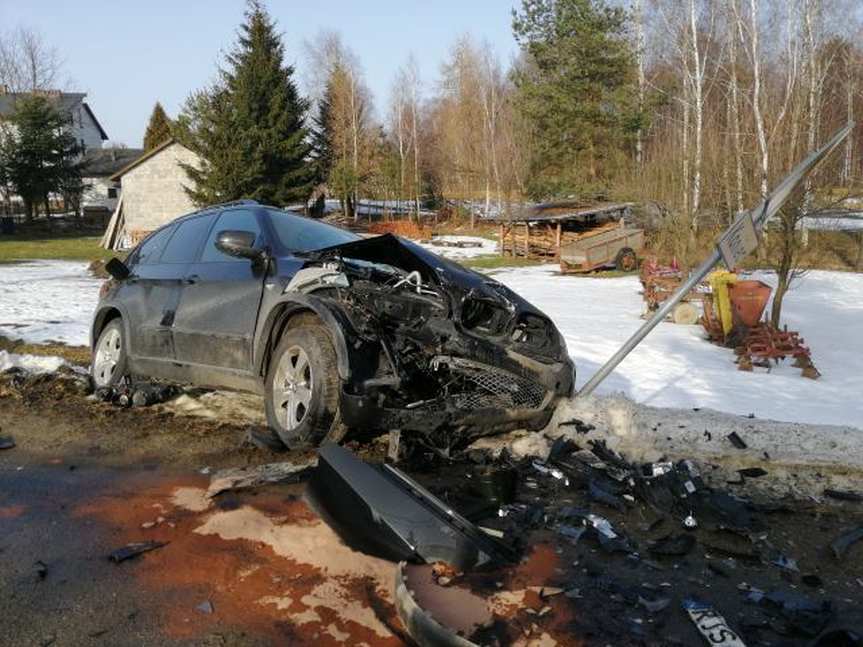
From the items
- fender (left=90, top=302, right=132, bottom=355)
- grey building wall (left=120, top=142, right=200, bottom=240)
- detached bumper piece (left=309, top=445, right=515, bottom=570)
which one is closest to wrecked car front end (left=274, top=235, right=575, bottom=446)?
detached bumper piece (left=309, top=445, right=515, bottom=570)

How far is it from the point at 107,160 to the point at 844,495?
7202cm

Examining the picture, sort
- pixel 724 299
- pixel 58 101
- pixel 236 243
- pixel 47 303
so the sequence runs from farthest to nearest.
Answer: pixel 58 101, pixel 47 303, pixel 724 299, pixel 236 243

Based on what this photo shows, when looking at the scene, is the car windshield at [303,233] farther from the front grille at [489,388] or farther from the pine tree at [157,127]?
the pine tree at [157,127]

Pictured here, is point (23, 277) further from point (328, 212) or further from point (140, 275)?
point (328, 212)

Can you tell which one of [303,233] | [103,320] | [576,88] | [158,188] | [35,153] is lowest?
[103,320]

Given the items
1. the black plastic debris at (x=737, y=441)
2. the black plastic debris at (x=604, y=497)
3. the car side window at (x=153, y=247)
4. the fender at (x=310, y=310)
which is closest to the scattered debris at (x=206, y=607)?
the fender at (x=310, y=310)

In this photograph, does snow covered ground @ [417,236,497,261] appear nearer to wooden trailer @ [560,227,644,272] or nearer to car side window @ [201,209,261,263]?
wooden trailer @ [560,227,644,272]

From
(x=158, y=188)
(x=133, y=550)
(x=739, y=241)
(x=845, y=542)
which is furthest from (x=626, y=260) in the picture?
(x=158, y=188)

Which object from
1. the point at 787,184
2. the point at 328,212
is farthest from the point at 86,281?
the point at 328,212

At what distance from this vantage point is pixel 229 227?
584 centimetres

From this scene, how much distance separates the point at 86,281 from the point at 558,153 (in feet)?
85.3

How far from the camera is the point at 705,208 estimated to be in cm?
1573

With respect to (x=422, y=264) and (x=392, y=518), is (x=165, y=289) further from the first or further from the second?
(x=392, y=518)

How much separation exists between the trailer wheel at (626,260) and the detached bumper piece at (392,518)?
76.2 ft
